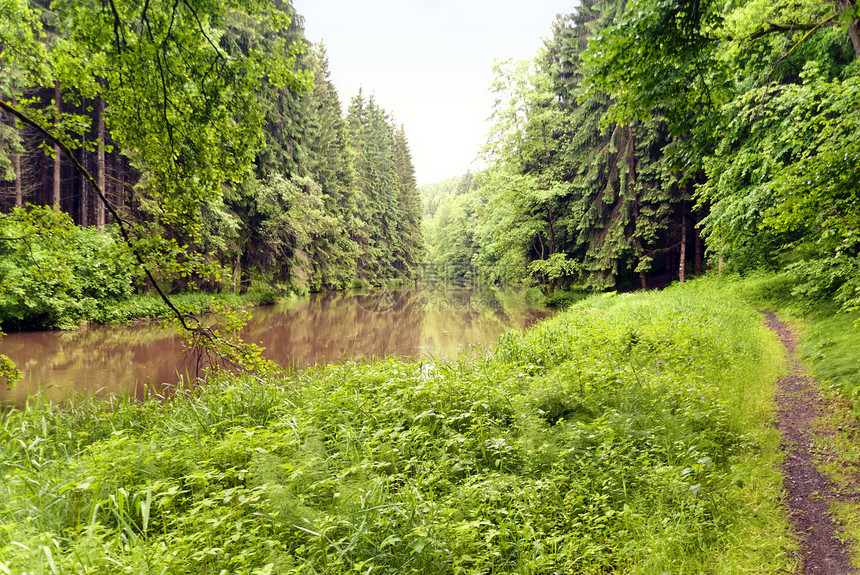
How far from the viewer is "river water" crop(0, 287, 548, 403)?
853 cm

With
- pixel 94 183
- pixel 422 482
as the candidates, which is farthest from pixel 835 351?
pixel 94 183

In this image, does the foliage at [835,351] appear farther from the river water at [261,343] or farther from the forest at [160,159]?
the forest at [160,159]

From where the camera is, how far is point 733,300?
1229cm

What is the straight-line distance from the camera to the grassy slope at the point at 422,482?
7.89 feet

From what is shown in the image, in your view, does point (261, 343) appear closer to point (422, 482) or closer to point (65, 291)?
point (65, 291)

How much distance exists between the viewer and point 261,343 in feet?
39.4

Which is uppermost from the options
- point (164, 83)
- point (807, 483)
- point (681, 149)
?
point (164, 83)

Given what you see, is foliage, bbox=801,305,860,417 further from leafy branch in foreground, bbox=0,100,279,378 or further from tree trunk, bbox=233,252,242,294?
tree trunk, bbox=233,252,242,294

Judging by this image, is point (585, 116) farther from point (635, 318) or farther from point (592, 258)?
point (635, 318)

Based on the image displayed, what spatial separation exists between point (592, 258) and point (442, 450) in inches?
755

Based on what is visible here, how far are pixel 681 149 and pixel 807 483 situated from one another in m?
3.63

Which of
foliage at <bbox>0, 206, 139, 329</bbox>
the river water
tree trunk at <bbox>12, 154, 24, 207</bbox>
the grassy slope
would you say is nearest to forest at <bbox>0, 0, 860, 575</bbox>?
the grassy slope

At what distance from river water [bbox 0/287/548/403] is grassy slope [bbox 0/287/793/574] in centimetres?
276

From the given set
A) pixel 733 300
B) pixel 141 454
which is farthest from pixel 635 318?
pixel 141 454
